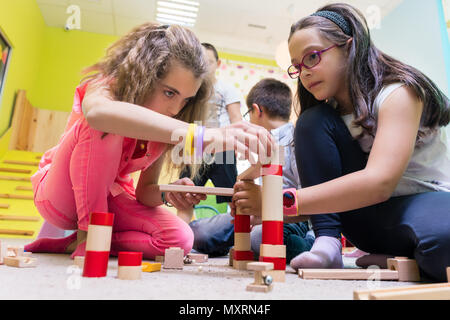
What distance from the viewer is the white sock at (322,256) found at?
79 centimetres

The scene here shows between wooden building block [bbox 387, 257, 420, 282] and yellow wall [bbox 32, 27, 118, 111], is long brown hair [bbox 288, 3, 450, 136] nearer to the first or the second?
wooden building block [bbox 387, 257, 420, 282]

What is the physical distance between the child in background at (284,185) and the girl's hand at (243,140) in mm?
302

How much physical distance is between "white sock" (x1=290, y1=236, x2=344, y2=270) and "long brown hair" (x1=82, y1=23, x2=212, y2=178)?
21.3 inches

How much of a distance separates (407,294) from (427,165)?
1.77 ft

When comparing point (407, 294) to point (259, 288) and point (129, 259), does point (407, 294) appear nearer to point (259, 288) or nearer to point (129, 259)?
point (259, 288)

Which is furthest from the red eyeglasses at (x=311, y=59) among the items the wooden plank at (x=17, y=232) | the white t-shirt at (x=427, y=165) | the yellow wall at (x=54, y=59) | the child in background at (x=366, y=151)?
the yellow wall at (x=54, y=59)

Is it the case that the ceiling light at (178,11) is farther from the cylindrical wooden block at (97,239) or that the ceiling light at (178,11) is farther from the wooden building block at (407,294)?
the wooden building block at (407,294)

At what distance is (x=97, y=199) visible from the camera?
0.89 metres

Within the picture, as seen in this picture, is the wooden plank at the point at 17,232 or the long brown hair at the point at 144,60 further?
the wooden plank at the point at 17,232

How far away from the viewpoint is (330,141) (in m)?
0.91

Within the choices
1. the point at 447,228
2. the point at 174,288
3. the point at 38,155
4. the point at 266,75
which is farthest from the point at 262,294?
the point at 266,75

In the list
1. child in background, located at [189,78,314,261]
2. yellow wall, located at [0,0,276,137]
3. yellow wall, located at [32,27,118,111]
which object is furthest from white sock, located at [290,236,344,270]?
yellow wall, located at [32,27,118,111]

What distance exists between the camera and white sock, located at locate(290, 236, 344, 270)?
786mm

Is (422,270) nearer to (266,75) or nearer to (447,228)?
(447,228)
